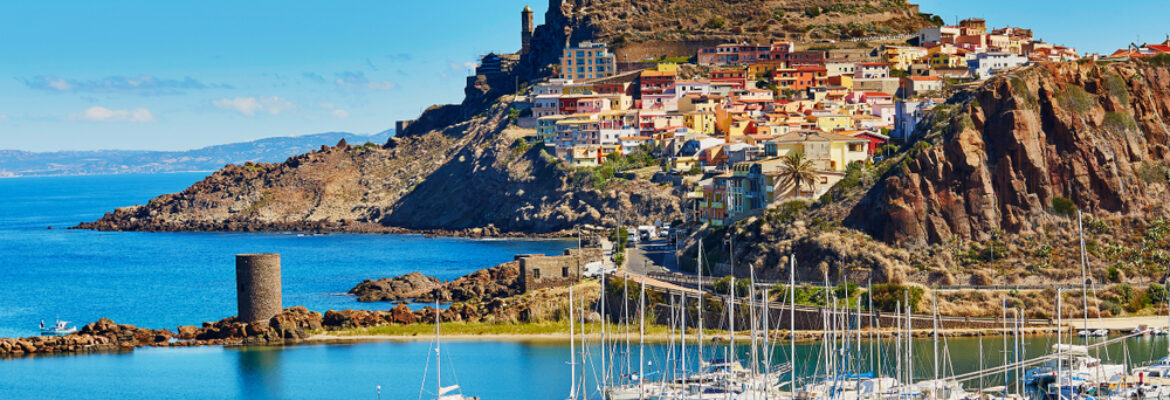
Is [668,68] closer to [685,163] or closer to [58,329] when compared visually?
[685,163]

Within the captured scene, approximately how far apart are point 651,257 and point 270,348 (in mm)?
22444

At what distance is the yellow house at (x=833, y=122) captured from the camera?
97.6m

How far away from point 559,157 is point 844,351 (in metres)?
75.4

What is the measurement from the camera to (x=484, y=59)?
160625mm

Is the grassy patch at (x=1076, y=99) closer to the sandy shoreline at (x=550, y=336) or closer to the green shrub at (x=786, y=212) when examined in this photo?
the green shrub at (x=786, y=212)

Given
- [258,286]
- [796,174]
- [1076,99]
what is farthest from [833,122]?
[258,286]

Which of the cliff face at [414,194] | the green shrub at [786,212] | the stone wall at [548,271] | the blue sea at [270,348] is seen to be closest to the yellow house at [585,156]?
the cliff face at [414,194]

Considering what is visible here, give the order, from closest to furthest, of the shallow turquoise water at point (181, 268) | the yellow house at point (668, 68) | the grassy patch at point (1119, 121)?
1. the grassy patch at point (1119, 121)
2. the shallow turquoise water at point (181, 268)
3. the yellow house at point (668, 68)

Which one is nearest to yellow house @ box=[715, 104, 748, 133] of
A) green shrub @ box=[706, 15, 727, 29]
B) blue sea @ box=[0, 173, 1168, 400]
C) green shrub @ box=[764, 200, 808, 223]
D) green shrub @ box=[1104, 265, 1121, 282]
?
blue sea @ box=[0, 173, 1168, 400]

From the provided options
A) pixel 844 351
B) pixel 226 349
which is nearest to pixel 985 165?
pixel 844 351

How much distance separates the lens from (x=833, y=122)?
98.3 m

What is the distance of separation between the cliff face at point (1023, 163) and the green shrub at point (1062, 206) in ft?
0.39

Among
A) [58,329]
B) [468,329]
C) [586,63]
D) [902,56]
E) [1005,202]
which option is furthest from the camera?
[586,63]

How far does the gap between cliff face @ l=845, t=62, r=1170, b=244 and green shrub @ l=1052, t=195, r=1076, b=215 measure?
0.12 meters
